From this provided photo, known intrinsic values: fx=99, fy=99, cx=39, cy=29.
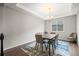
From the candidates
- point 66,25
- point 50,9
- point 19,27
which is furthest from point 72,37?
point 19,27

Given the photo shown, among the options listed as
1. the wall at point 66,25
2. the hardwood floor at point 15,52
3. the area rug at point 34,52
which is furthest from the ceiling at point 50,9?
the hardwood floor at point 15,52

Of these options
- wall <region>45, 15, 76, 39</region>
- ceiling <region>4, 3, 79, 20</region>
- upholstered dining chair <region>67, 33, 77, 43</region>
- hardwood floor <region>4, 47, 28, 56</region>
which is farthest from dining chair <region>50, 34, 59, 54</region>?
hardwood floor <region>4, 47, 28, 56</region>

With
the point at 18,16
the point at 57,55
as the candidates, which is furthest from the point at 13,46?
the point at 57,55

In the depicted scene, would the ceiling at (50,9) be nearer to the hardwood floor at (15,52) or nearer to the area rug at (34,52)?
the area rug at (34,52)

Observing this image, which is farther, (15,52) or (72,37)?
(72,37)

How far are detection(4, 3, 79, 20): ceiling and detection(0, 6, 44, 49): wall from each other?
133mm

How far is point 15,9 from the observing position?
2.19m

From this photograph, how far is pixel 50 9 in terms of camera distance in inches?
88.0

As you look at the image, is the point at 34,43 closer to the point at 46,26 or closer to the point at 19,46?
the point at 19,46

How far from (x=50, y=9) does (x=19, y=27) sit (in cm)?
81

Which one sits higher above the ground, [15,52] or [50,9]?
[50,9]

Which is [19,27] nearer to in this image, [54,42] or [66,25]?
[54,42]

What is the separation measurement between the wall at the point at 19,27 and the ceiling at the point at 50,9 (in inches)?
5.3

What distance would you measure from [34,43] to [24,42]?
0.78 ft
